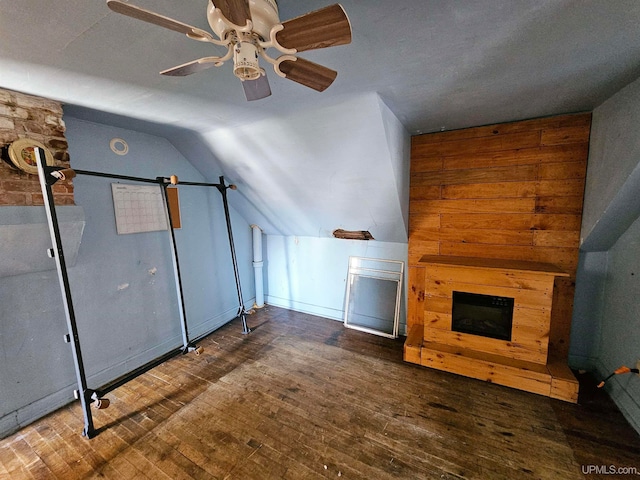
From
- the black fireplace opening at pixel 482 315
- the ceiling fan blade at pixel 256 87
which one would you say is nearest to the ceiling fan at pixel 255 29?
the ceiling fan blade at pixel 256 87

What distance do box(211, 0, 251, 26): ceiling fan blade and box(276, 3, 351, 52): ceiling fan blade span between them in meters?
0.11

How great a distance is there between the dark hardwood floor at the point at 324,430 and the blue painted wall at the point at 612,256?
0.87 feet

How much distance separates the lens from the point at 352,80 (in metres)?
1.49

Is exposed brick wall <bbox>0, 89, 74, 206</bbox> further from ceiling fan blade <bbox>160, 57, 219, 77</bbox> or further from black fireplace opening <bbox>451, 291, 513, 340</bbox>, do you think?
black fireplace opening <bbox>451, 291, 513, 340</bbox>

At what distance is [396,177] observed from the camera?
228 cm

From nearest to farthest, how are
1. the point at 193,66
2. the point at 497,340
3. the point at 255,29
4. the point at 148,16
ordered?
the point at 148,16 < the point at 255,29 < the point at 193,66 < the point at 497,340

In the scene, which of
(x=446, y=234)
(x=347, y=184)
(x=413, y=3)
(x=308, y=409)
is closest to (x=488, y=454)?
(x=308, y=409)

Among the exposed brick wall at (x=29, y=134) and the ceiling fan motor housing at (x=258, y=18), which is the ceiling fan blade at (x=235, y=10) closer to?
the ceiling fan motor housing at (x=258, y=18)

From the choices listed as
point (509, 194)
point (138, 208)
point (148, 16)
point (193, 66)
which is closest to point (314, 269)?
point (138, 208)

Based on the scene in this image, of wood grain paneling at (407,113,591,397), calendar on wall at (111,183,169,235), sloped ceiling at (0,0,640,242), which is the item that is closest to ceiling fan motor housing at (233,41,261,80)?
sloped ceiling at (0,0,640,242)

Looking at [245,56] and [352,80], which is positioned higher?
[352,80]

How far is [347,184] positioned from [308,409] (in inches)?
74.4

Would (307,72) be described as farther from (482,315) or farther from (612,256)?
(612,256)

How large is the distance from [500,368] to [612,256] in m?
1.25
